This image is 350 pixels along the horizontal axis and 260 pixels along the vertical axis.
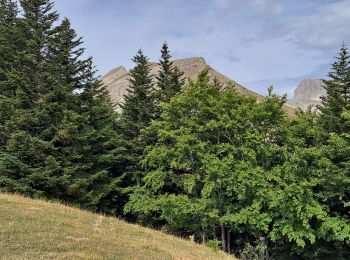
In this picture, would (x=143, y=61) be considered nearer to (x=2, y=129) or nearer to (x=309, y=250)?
(x=2, y=129)

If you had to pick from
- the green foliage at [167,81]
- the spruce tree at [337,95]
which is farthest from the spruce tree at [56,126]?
the spruce tree at [337,95]

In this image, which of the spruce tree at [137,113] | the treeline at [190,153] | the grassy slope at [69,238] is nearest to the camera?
the grassy slope at [69,238]

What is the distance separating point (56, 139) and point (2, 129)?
4347mm

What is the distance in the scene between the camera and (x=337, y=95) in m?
29.9

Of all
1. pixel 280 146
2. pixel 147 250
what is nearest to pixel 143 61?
pixel 280 146

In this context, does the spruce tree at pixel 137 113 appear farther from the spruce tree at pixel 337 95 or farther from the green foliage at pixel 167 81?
the spruce tree at pixel 337 95

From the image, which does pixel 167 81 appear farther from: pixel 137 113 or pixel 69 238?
pixel 69 238

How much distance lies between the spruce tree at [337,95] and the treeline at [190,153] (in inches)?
3.4

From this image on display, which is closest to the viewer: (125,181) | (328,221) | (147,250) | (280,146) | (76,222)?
(147,250)

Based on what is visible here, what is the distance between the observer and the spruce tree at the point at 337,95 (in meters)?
29.6

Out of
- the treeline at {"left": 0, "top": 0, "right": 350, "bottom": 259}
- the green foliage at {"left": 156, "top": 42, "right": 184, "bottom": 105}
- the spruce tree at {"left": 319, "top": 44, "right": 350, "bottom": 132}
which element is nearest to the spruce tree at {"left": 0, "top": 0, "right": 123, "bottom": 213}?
the treeline at {"left": 0, "top": 0, "right": 350, "bottom": 259}

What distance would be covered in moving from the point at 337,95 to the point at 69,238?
950 inches

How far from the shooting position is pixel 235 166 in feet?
92.8

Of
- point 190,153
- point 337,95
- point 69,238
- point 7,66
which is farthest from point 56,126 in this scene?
point 337,95
